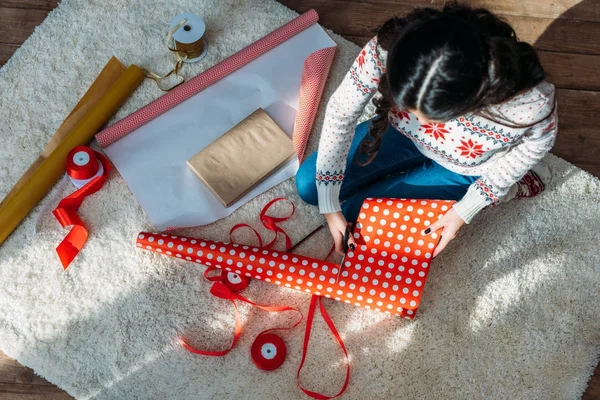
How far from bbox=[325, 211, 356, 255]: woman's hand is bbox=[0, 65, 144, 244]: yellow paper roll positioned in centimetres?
58

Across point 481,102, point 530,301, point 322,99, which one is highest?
point 481,102

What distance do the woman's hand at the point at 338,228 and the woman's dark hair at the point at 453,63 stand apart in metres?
0.38

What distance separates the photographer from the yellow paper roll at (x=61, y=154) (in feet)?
4.20

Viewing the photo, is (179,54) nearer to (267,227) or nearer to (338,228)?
(267,227)

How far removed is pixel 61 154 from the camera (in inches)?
51.6

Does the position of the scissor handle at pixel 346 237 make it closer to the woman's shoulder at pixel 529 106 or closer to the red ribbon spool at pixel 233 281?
the red ribbon spool at pixel 233 281

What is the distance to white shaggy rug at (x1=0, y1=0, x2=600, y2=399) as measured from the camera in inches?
47.8

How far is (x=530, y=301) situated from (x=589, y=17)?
29.4 inches

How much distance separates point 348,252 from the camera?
3.92ft

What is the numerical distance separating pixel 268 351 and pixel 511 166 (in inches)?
23.4

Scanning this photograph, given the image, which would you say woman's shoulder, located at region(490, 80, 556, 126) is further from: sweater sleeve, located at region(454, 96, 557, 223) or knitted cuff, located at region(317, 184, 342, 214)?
knitted cuff, located at region(317, 184, 342, 214)

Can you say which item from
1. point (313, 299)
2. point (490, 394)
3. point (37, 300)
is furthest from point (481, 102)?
point (37, 300)

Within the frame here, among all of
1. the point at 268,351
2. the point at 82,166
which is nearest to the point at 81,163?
the point at 82,166

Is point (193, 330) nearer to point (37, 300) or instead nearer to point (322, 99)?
point (37, 300)
